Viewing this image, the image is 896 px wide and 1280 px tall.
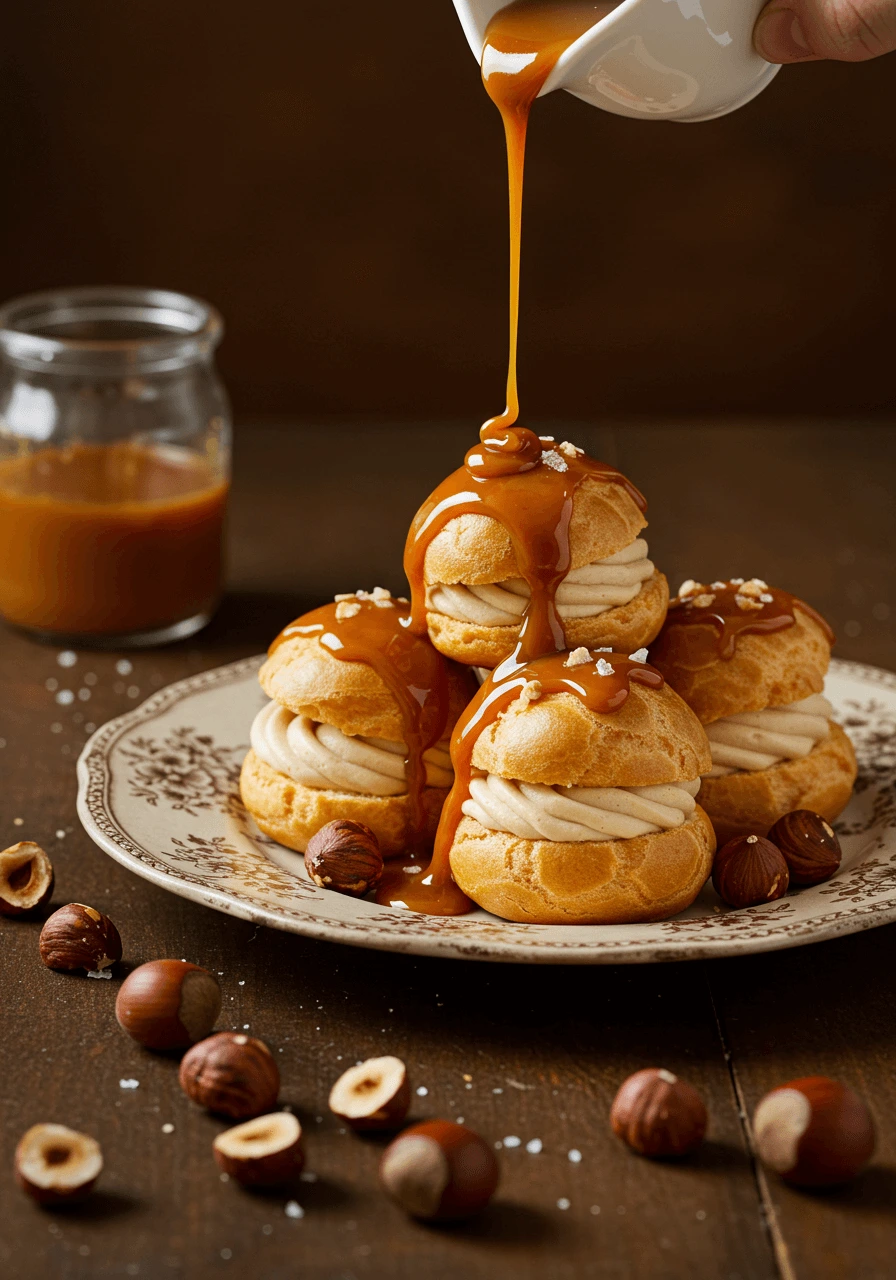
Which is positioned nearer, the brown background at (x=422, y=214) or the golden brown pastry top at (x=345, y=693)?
the golden brown pastry top at (x=345, y=693)

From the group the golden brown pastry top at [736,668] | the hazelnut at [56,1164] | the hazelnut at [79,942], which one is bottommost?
the hazelnut at [79,942]

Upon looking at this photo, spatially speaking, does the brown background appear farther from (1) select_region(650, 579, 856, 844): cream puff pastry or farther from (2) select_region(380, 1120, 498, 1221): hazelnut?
(2) select_region(380, 1120, 498, 1221): hazelnut

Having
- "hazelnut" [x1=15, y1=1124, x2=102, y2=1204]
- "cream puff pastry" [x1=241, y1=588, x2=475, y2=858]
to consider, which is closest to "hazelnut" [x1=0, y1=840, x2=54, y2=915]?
"cream puff pastry" [x1=241, y1=588, x2=475, y2=858]

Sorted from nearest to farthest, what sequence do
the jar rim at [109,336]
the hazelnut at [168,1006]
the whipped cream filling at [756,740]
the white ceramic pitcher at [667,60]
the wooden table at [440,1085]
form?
the wooden table at [440,1085] < the hazelnut at [168,1006] < the white ceramic pitcher at [667,60] < the whipped cream filling at [756,740] < the jar rim at [109,336]

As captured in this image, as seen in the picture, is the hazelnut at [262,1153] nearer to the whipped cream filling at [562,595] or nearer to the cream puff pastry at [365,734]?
the cream puff pastry at [365,734]

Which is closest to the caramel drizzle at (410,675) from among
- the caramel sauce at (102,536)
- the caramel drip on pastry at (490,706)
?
the caramel drip on pastry at (490,706)

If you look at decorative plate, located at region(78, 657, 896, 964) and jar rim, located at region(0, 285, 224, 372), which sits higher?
jar rim, located at region(0, 285, 224, 372)
